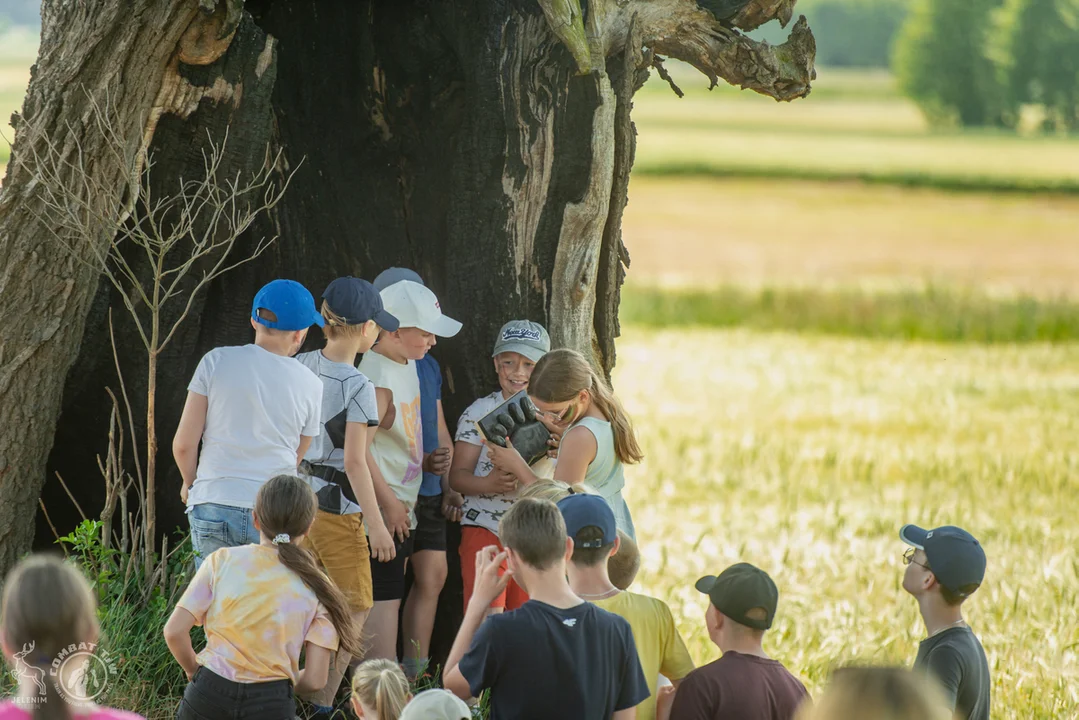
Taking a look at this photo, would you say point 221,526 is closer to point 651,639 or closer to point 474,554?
point 474,554

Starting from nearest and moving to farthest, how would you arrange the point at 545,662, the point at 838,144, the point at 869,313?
the point at 545,662 < the point at 869,313 < the point at 838,144

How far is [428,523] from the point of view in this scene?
5.88 m

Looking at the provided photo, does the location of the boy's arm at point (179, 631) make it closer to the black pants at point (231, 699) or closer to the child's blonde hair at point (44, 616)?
the black pants at point (231, 699)

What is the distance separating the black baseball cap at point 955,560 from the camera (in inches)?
165

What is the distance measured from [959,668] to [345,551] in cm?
233

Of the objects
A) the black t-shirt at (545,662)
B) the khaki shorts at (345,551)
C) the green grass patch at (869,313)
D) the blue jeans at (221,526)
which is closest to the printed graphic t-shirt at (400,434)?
the khaki shorts at (345,551)

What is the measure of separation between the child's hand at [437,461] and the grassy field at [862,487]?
6.50 feet

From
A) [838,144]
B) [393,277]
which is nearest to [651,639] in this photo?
[393,277]

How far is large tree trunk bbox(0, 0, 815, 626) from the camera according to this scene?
5.80 metres

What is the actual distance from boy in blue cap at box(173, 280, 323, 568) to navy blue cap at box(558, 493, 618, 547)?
1324 mm

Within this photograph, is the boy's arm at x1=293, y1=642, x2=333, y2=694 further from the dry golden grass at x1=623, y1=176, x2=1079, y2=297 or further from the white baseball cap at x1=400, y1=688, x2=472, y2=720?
the dry golden grass at x1=623, y1=176, x2=1079, y2=297

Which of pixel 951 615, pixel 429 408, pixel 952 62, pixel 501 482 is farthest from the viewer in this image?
pixel 952 62

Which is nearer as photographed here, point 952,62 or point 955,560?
point 955,560

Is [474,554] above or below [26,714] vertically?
below
